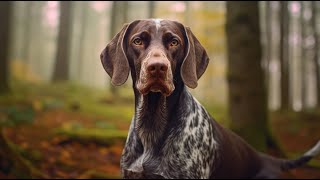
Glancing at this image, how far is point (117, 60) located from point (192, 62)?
50 centimetres

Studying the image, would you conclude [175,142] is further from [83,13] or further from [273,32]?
[273,32]

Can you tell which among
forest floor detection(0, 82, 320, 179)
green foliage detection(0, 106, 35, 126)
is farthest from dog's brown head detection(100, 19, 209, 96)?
green foliage detection(0, 106, 35, 126)

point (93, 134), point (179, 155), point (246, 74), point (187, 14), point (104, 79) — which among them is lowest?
point (93, 134)

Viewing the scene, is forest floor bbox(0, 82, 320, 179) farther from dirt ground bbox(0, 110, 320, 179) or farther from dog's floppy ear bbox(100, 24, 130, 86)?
dog's floppy ear bbox(100, 24, 130, 86)

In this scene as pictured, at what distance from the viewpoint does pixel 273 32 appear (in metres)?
6.37

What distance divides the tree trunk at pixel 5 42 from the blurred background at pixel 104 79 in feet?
0.05

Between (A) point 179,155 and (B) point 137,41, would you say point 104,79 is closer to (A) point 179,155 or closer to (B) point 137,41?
(A) point 179,155

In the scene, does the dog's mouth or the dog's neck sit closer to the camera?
the dog's mouth

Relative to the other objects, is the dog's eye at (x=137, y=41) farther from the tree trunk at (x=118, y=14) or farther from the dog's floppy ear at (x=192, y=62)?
the tree trunk at (x=118, y=14)

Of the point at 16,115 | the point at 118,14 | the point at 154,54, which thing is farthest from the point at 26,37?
the point at 154,54

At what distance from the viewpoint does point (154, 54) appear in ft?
8.13

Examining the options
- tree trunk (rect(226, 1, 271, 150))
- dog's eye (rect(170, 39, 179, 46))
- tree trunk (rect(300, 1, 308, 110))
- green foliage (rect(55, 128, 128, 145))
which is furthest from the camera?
tree trunk (rect(300, 1, 308, 110))

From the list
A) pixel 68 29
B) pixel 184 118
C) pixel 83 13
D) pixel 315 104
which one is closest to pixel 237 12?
pixel 184 118

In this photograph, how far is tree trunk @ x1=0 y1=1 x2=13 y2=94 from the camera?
5691 millimetres
